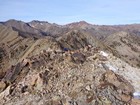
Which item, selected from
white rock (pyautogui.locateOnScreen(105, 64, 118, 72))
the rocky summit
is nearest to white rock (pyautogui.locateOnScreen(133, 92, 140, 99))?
the rocky summit

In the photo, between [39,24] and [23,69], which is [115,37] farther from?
[39,24]

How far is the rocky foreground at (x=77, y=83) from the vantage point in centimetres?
1727

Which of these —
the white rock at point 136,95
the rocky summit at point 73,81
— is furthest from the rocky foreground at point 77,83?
the white rock at point 136,95

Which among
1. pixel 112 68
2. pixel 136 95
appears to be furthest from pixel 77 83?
pixel 136 95

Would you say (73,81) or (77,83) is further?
(73,81)

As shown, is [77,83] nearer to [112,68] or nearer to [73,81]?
[73,81]

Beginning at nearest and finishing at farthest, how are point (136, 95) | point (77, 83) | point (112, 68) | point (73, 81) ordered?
point (136, 95) → point (77, 83) → point (73, 81) → point (112, 68)

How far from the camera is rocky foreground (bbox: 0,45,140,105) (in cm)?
1727

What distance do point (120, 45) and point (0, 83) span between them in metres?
42.7

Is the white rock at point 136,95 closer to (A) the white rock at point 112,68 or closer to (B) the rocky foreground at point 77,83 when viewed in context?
(B) the rocky foreground at point 77,83

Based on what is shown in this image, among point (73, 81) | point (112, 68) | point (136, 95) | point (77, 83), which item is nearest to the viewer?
point (136, 95)

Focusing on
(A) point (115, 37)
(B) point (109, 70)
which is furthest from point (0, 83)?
(A) point (115, 37)

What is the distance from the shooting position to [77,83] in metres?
18.2

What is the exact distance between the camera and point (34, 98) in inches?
700
